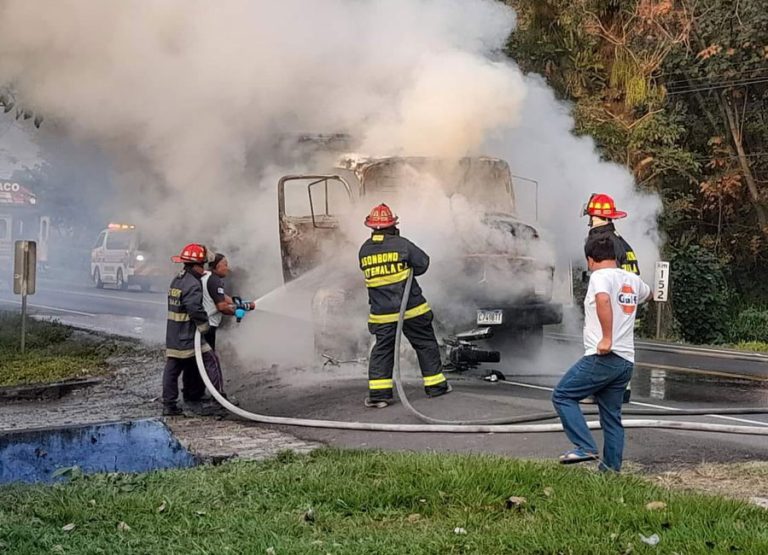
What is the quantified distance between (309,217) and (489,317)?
2509mm

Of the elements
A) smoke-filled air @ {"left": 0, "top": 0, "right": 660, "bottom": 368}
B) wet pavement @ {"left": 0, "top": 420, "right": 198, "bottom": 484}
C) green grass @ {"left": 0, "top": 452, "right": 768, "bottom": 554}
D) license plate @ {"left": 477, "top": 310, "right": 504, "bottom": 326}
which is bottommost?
wet pavement @ {"left": 0, "top": 420, "right": 198, "bottom": 484}

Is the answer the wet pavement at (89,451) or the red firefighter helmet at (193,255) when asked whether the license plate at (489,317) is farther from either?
the wet pavement at (89,451)

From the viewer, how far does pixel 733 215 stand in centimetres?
2422

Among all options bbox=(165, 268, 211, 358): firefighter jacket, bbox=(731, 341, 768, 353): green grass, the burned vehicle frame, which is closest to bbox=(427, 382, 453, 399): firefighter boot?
the burned vehicle frame

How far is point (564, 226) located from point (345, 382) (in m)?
3.89

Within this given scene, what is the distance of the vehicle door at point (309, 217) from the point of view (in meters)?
11.1

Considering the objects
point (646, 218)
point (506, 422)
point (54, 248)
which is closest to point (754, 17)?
point (646, 218)

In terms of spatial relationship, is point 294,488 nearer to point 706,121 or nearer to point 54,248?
point 706,121

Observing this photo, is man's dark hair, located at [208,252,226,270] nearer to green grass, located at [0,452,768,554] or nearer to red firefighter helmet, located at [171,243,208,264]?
red firefighter helmet, located at [171,243,208,264]

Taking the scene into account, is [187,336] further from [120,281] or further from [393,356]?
[120,281]

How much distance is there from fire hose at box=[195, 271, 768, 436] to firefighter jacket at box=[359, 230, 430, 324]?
9cm

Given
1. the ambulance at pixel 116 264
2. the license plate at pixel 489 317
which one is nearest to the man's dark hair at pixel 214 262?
the license plate at pixel 489 317

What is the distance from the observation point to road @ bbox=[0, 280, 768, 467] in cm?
668

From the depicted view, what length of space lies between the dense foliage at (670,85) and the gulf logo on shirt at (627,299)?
13382 mm
